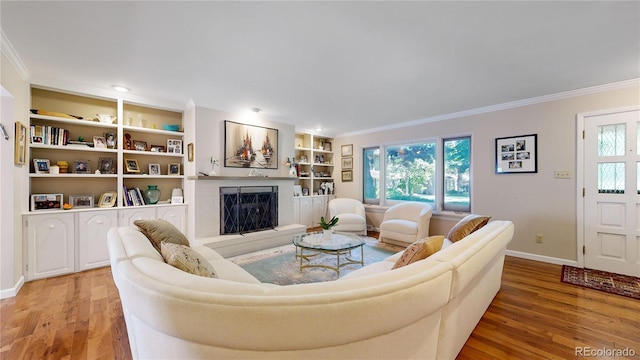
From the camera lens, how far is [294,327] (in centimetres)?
83

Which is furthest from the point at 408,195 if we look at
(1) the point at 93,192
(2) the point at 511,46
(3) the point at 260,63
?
(1) the point at 93,192

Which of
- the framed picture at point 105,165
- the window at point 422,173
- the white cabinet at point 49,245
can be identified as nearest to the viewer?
the white cabinet at point 49,245

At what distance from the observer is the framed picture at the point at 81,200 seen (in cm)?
326

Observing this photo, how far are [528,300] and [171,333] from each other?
303 centimetres

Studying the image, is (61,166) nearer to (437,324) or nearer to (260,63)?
(260,63)

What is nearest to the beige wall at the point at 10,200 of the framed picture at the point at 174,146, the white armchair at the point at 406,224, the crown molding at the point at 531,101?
the framed picture at the point at 174,146

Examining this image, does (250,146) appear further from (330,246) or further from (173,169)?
(330,246)

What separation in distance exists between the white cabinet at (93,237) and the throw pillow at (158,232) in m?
1.83

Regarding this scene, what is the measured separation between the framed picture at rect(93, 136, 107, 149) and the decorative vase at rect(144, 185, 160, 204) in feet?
2.59

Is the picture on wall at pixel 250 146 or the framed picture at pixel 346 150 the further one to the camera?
the framed picture at pixel 346 150

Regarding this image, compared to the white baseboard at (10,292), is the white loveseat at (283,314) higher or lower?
higher

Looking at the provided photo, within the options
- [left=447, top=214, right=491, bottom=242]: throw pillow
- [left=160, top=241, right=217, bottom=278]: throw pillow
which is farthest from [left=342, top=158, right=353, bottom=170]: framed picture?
[left=160, top=241, right=217, bottom=278]: throw pillow

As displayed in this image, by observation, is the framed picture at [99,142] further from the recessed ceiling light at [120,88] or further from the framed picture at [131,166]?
the recessed ceiling light at [120,88]

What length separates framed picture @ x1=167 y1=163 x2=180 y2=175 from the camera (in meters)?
4.03
